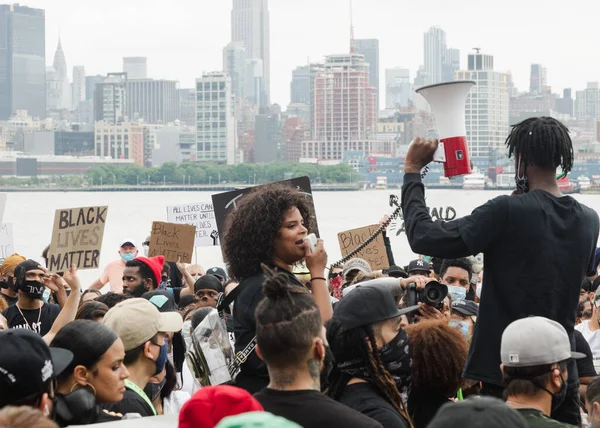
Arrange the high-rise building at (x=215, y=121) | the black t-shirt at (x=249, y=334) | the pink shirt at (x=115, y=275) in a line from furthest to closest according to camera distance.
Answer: the high-rise building at (x=215, y=121)
the pink shirt at (x=115, y=275)
the black t-shirt at (x=249, y=334)

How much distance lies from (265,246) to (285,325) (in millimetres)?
856

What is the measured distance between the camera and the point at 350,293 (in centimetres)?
384

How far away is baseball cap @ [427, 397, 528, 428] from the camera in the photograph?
8.55 ft

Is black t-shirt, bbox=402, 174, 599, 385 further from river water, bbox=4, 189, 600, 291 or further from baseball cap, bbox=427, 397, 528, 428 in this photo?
river water, bbox=4, 189, 600, 291

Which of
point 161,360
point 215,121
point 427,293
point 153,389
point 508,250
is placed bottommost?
point 153,389

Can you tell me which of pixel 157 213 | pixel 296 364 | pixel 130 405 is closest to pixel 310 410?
pixel 296 364

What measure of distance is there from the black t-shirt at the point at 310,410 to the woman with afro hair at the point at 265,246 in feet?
2.35

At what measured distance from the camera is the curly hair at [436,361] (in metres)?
4.02

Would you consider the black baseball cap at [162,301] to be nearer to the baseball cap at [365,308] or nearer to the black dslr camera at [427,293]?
the black dslr camera at [427,293]

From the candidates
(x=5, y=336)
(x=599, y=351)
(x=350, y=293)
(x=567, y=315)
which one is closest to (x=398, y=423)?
(x=350, y=293)

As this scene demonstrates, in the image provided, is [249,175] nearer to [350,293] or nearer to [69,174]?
[69,174]

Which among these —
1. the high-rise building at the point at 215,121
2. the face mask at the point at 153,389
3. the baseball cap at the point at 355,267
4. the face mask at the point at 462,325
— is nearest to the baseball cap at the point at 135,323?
the face mask at the point at 153,389

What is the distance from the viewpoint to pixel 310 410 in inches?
124

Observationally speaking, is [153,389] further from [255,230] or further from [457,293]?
[457,293]
